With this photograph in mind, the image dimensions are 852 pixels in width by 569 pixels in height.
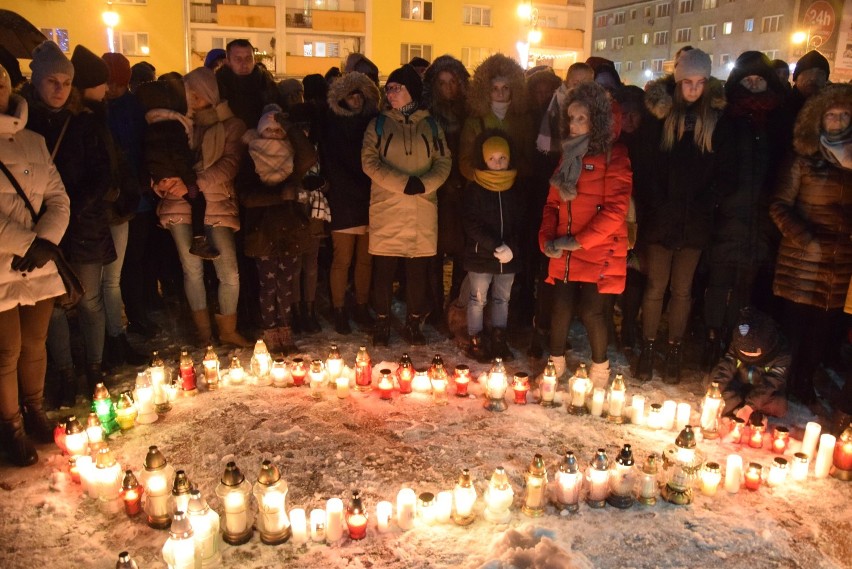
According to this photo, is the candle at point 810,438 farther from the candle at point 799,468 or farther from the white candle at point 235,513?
the white candle at point 235,513

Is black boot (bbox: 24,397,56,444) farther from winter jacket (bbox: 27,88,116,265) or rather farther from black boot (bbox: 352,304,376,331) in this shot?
black boot (bbox: 352,304,376,331)

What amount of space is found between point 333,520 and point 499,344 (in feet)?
9.33

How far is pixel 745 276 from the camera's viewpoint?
5.52m

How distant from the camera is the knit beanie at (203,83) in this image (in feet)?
17.6

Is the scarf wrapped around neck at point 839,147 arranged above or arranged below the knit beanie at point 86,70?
below

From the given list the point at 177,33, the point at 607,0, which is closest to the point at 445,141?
the point at 177,33

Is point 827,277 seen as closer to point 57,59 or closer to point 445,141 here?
point 445,141

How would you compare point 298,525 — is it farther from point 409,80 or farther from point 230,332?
point 409,80

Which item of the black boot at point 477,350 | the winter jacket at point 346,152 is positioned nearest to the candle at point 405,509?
the black boot at point 477,350

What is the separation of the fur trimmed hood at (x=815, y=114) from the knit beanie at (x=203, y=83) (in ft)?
15.0

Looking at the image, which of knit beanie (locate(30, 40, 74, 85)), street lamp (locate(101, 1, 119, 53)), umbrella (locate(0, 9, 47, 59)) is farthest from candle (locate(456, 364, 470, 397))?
street lamp (locate(101, 1, 119, 53))

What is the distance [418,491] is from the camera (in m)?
3.92

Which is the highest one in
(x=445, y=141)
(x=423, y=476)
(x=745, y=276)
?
(x=445, y=141)

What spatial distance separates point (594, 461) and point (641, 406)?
122cm
